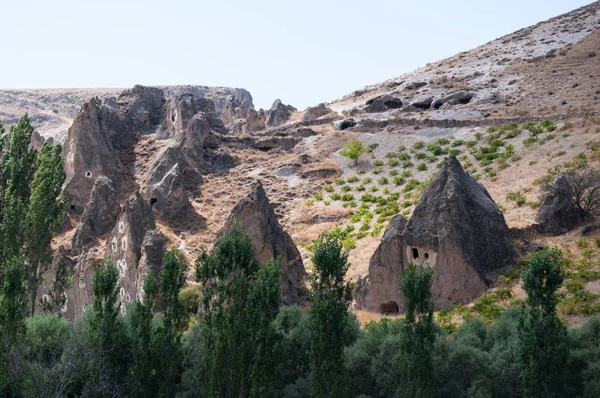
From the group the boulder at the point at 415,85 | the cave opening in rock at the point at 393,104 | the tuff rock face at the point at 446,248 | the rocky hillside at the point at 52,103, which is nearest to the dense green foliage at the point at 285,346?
the tuff rock face at the point at 446,248

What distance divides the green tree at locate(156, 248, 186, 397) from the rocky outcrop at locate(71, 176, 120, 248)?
1576cm

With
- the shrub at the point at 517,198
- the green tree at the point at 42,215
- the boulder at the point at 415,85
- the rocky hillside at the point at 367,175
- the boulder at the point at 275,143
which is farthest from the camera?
the boulder at the point at 415,85

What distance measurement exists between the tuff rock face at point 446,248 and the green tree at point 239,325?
30.7 feet

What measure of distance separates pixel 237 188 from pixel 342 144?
1623 cm

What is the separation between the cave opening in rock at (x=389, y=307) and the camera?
29516 mm

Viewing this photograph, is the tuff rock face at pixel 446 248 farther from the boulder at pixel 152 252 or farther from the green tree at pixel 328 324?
the boulder at pixel 152 252

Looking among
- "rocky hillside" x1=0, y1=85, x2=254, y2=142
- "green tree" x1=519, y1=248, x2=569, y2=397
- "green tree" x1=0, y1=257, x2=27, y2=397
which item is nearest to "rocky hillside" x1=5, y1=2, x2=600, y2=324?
"green tree" x1=519, y1=248, x2=569, y2=397

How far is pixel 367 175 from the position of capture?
5694cm

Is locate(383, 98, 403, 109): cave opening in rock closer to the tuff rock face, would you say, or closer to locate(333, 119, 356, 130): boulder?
locate(333, 119, 356, 130): boulder

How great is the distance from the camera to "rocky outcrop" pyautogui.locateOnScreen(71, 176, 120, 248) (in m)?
36.8

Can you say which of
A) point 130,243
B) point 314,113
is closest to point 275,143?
point 314,113

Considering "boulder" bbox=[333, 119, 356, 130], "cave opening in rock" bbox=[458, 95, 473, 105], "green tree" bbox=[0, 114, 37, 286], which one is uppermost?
"cave opening in rock" bbox=[458, 95, 473, 105]

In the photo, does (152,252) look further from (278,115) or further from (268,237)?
(278,115)

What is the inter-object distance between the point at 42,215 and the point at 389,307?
1673 cm
